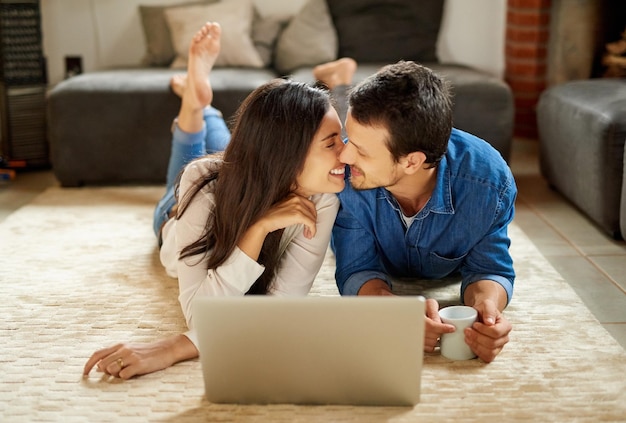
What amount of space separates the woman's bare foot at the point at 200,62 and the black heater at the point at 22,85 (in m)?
1.31

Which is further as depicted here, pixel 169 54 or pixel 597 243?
pixel 169 54

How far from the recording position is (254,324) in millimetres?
1536

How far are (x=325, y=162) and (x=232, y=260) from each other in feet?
1.04

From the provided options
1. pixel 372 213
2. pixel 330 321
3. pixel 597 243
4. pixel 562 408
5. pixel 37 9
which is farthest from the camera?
pixel 37 9

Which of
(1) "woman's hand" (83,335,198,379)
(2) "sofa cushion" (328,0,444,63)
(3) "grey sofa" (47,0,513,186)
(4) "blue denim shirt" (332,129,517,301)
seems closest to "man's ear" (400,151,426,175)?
(4) "blue denim shirt" (332,129,517,301)

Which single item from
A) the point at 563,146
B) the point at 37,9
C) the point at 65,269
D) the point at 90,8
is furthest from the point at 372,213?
the point at 90,8

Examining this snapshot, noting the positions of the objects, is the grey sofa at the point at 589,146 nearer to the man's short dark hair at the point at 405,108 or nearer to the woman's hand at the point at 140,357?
the man's short dark hair at the point at 405,108

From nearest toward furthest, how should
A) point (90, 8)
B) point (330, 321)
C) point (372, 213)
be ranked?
point (330, 321) → point (372, 213) → point (90, 8)

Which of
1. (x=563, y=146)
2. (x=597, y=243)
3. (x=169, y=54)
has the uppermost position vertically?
(x=169, y=54)

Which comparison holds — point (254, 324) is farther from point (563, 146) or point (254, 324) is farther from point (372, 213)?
point (563, 146)

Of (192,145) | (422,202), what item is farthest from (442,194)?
(192,145)

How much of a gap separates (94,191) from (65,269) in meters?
1.00

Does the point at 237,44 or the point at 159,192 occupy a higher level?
the point at 237,44

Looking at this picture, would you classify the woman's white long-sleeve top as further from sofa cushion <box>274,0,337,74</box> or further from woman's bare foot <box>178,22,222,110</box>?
sofa cushion <box>274,0,337,74</box>
